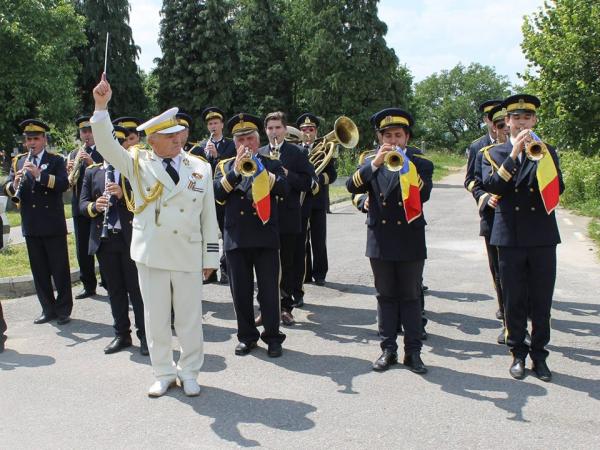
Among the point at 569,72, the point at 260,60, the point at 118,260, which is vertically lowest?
the point at 118,260

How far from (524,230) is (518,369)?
3.59ft

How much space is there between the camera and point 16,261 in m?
9.74

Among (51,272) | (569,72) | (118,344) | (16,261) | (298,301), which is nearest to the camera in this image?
(118,344)

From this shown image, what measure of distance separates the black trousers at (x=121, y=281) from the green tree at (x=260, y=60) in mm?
39688

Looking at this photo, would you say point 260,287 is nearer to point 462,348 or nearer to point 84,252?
point 462,348

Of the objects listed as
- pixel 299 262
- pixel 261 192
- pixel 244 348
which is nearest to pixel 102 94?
pixel 261 192

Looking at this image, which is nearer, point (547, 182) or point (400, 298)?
point (547, 182)

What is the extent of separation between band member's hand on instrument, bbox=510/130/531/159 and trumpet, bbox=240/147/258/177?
80.5 inches

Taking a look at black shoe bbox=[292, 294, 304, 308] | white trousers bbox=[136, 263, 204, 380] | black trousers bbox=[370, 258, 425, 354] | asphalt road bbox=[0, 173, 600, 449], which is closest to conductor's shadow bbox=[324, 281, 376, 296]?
asphalt road bbox=[0, 173, 600, 449]

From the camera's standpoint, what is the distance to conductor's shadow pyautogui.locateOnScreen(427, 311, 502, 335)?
254 inches

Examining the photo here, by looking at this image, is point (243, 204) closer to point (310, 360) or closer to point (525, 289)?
point (310, 360)

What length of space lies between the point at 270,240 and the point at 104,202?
1625mm

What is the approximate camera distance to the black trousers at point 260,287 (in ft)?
18.8

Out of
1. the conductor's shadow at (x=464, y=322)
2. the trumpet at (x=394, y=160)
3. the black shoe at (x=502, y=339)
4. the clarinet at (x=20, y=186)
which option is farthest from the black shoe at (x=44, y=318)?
the black shoe at (x=502, y=339)
